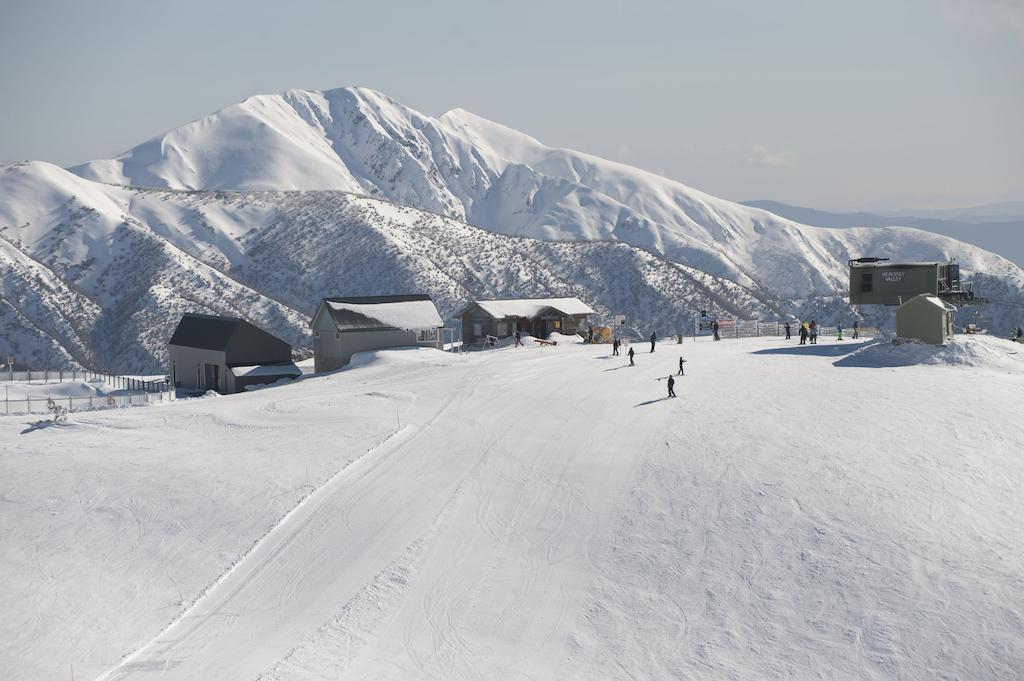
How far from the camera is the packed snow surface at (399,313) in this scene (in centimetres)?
6488

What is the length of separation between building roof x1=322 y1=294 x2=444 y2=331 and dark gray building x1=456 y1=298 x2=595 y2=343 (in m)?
6.00

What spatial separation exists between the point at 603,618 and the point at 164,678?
12.9 metres

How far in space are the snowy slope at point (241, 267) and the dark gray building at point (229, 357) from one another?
46.9 m

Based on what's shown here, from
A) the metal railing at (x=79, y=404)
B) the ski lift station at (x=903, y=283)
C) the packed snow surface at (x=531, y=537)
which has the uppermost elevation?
the ski lift station at (x=903, y=283)

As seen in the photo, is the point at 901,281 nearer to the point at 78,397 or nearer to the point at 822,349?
the point at 822,349

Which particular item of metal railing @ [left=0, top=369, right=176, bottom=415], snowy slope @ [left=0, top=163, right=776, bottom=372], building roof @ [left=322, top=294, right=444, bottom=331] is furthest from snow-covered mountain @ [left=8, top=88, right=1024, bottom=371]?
building roof @ [left=322, top=294, right=444, bottom=331]

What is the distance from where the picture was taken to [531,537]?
3212 cm

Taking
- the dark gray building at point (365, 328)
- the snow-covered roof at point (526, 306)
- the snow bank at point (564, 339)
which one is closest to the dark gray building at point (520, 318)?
the snow-covered roof at point (526, 306)

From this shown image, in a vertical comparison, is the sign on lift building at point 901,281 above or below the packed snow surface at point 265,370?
above

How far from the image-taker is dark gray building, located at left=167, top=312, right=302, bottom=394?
61.2m

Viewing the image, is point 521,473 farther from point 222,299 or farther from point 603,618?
point 222,299

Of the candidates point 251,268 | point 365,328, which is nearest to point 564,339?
point 365,328

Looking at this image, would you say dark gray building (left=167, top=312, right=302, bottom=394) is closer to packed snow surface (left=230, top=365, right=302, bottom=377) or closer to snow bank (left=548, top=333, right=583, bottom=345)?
packed snow surface (left=230, top=365, right=302, bottom=377)

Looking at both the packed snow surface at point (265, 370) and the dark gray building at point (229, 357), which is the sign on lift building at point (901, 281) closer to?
the packed snow surface at point (265, 370)
